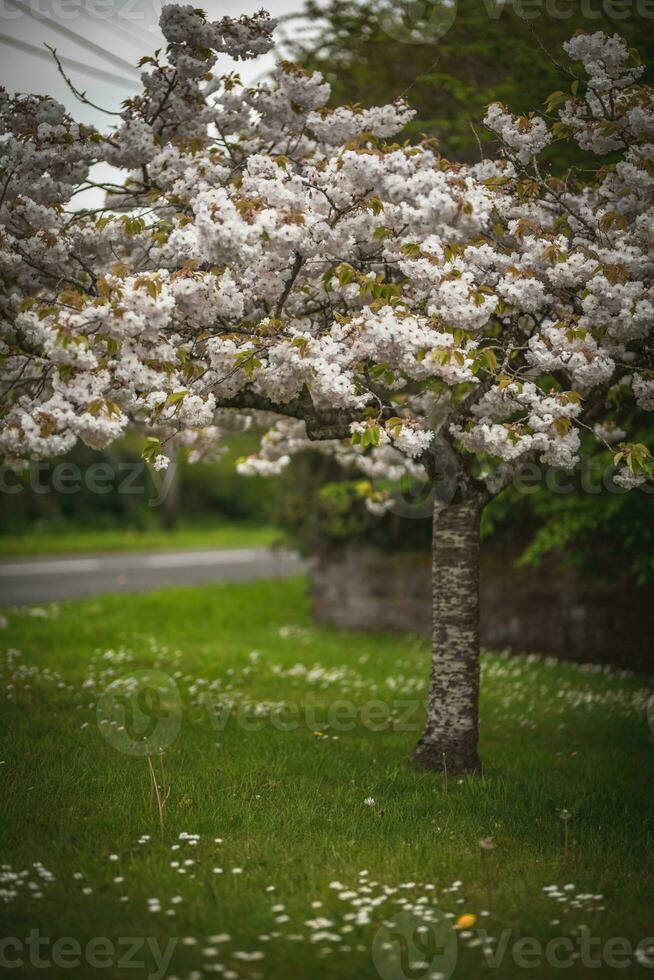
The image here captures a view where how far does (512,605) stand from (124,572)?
385 inches

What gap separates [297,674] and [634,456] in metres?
5.56

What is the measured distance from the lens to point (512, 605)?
38.9ft

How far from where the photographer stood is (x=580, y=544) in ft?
35.4

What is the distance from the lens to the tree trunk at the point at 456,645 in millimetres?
6570

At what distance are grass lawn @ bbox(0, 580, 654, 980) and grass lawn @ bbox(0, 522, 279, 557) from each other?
1238cm

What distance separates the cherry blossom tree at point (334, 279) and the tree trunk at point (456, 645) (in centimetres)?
2

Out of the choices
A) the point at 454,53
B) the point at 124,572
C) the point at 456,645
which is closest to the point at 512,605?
the point at 456,645

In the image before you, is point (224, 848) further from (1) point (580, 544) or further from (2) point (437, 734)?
(1) point (580, 544)

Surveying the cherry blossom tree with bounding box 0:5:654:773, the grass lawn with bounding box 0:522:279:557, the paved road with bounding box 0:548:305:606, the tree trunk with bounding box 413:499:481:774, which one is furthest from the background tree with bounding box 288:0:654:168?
the grass lawn with bounding box 0:522:279:557

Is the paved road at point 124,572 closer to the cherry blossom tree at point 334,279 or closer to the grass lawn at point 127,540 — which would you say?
the grass lawn at point 127,540

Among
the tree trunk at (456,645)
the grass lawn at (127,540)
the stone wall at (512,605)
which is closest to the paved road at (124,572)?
the grass lawn at (127,540)

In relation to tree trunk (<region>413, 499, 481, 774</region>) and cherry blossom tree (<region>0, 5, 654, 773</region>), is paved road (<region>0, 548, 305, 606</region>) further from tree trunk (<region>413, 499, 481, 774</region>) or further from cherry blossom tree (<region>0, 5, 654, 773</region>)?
cherry blossom tree (<region>0, 5, 654, 773</region>)

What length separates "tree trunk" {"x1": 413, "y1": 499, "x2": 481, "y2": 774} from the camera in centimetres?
657

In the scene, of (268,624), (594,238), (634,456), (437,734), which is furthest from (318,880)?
(268,624)
